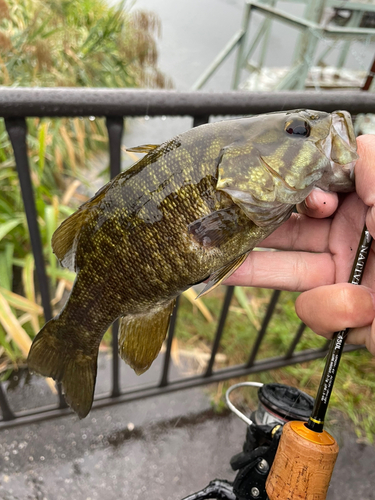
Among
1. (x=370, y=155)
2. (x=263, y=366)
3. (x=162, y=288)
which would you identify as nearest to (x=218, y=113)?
(x=370, y=155)

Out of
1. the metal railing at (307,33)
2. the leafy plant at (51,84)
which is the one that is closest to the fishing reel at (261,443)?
the leafy plant at (51,84)

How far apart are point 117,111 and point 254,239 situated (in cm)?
65

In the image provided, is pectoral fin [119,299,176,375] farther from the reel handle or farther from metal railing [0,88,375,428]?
metal railing [0,88,375,428]

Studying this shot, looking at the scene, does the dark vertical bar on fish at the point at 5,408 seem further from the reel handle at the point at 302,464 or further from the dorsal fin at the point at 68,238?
the reel handle at the point at 302,464

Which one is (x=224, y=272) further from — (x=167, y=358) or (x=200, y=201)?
(x=167, y=358)

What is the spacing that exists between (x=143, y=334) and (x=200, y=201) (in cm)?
38

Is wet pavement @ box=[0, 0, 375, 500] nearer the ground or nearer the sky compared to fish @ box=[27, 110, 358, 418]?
nearer the ground

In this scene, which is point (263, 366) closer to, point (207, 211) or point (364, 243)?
point (364, 243)

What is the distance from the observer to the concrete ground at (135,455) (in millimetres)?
1797

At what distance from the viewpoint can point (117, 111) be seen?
1222 millimetres

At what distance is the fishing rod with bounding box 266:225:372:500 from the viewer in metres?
0.87

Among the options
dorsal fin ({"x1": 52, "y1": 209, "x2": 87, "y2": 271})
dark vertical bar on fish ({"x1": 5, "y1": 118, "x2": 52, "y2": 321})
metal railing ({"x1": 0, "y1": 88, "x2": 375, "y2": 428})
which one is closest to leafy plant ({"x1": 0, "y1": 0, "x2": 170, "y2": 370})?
dark vertical bar on fish ({"x1": 5, "y1": 118, "x2": 52, "y2": 321})

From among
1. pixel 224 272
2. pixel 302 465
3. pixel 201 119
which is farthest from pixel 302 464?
pixel 201 119

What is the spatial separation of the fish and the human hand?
167 millimetres
